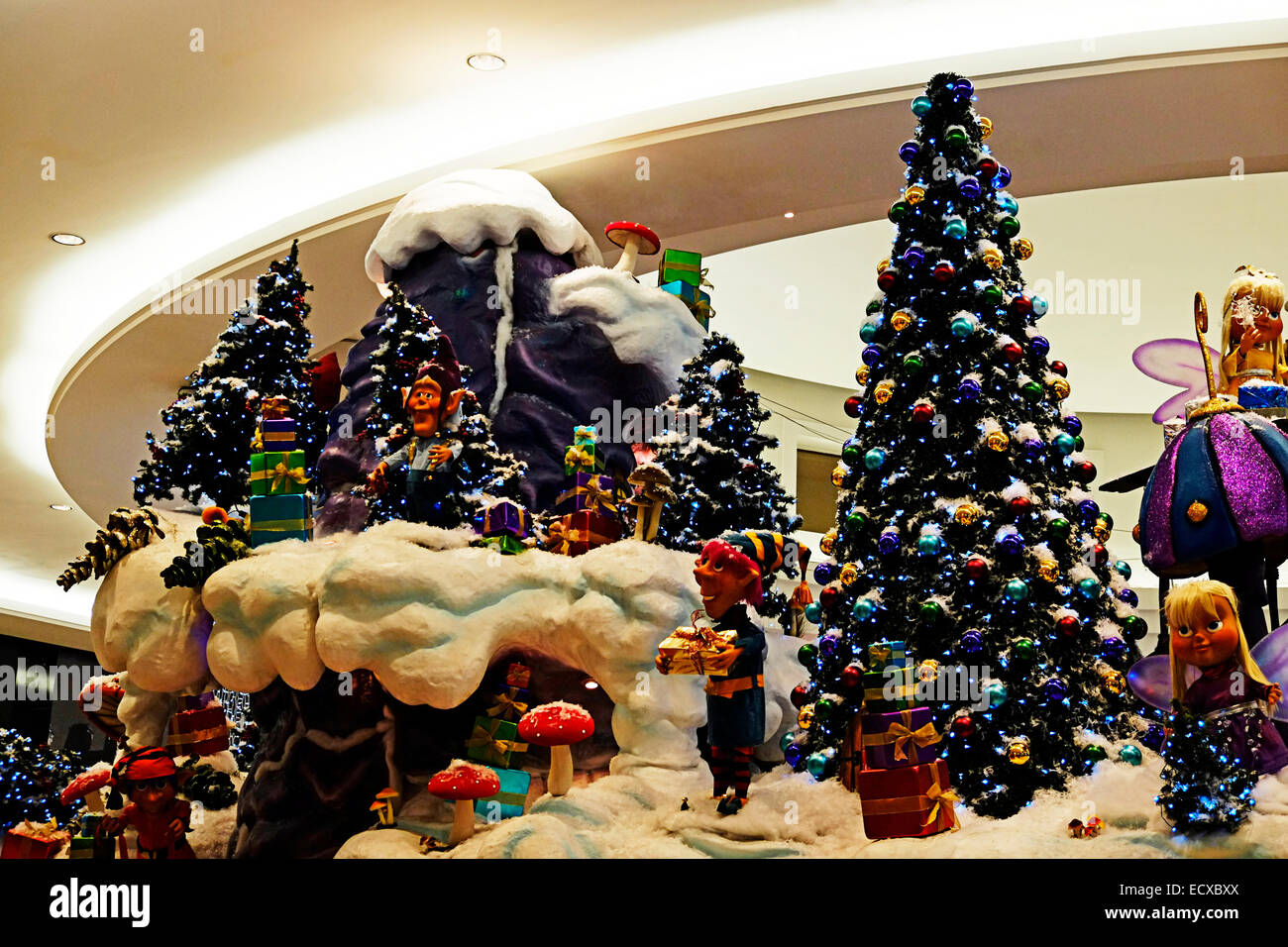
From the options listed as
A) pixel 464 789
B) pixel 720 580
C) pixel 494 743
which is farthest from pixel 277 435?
pixel 720 580

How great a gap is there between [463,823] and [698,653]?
1.12m

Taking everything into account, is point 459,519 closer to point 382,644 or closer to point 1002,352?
point 382,644

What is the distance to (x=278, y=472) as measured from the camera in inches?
221

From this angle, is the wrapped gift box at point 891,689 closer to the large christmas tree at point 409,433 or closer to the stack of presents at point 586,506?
the stack of presents at point 586,506

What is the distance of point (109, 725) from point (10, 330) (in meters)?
3.34

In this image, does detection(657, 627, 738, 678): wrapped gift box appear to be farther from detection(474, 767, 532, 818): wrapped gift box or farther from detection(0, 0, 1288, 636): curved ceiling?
detection(0, 0, 1288, 636): curved ceiling

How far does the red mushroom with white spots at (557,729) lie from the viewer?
14.6 ft

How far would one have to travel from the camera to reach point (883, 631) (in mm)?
4496

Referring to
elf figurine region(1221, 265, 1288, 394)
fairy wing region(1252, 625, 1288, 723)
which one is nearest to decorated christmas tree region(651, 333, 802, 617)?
elf figurine region(1221, 265, 1288, 394)

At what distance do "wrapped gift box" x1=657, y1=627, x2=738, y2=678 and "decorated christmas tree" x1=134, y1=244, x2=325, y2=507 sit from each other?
2.85m

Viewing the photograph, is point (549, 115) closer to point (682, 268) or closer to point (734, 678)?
point (682, 268)

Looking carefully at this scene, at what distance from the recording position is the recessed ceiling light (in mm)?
6395

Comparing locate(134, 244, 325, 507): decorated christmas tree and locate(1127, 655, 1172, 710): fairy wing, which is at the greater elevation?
locate(134, 244, 325, 507): decorated christmas tree
